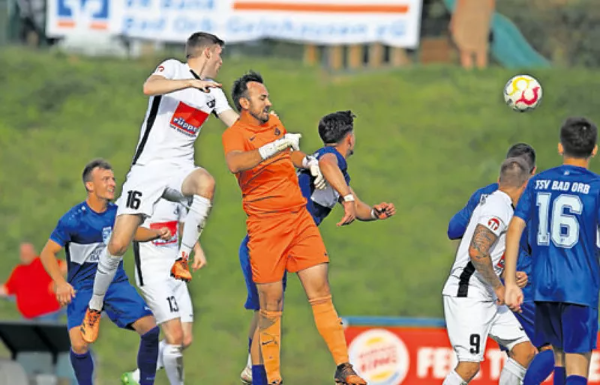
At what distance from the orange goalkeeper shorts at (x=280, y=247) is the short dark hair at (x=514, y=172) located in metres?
1.87

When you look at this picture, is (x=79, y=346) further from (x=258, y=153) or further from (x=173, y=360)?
(x=258, y=153)

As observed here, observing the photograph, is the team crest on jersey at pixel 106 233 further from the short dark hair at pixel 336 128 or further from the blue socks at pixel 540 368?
the blue socks at pixel 540 368

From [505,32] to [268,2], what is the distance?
6633mm

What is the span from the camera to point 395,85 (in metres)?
26.3

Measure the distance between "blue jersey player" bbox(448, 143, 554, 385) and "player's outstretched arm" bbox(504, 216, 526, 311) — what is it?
1184 mm

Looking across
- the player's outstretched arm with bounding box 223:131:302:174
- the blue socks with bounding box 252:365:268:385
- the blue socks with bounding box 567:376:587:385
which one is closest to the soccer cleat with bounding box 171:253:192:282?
the blue socks with bounding box 252:365:268:385

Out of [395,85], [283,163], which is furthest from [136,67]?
[283,163]

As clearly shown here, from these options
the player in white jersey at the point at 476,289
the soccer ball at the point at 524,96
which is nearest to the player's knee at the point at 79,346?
the player in white jersey at the point at 476,289

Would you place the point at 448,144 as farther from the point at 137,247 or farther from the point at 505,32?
the point at 137,247

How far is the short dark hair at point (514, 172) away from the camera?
28.9 ft

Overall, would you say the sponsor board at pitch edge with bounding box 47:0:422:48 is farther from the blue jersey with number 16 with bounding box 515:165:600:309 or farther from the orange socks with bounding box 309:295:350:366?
the blue jersey with number 16 with bounding box 515:165:600:309

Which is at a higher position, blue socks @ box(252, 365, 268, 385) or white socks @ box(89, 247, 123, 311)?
white socks @ box(89, 247, 123, 311)

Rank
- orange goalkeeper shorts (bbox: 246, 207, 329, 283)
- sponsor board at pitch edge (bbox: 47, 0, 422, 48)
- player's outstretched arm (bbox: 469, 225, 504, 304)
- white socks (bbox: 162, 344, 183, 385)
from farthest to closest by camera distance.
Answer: sponsor board at pitch edge (bbox: 47, 0, 422, 48) < white socks (bbox: 162, 344, 183, 385) < player's outstretched arm (bbox: 469, 225, 504, 304) < orange goalkeeper shorts (bbox: 246, 207, 329, 283)

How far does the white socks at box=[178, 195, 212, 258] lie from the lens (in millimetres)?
8711
